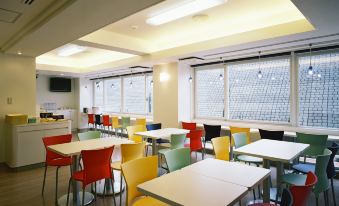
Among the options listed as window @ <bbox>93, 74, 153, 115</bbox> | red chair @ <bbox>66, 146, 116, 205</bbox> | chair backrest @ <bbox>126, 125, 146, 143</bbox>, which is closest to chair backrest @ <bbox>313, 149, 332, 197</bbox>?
red chair @ <bbox>66, 146, 116, 205</bbox>

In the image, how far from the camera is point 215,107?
6.21m

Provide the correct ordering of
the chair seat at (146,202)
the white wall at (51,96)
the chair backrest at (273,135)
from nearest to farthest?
the chair seat at (146,202), the chair backrest at (273,135), the white wall at (51,96)

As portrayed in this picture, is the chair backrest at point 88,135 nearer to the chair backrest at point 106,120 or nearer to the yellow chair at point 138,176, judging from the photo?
the yellow chair at point 138,176

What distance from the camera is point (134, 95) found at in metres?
8.62

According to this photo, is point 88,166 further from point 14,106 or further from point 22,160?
point 14,106

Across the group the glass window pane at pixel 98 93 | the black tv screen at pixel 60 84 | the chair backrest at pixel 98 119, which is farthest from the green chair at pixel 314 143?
the black tv screen at pixel 60 84

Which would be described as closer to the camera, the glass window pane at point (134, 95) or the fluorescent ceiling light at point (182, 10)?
the fluorescent ceiling light at point (182, 10)

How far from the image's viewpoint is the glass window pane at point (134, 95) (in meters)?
8.27

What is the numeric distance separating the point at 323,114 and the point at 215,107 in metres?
2.50

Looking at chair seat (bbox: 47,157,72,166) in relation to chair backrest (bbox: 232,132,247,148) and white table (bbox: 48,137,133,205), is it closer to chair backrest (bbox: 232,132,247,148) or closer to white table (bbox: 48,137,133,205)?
white table (bbox: 48,137,133,205)

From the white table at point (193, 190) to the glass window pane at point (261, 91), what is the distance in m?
3.86

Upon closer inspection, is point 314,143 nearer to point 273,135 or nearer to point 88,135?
point 273,135

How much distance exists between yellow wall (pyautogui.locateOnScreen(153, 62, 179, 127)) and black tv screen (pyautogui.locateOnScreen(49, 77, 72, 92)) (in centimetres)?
514

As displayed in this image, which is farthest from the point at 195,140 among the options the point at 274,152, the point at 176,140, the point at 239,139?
the point at 274,152
